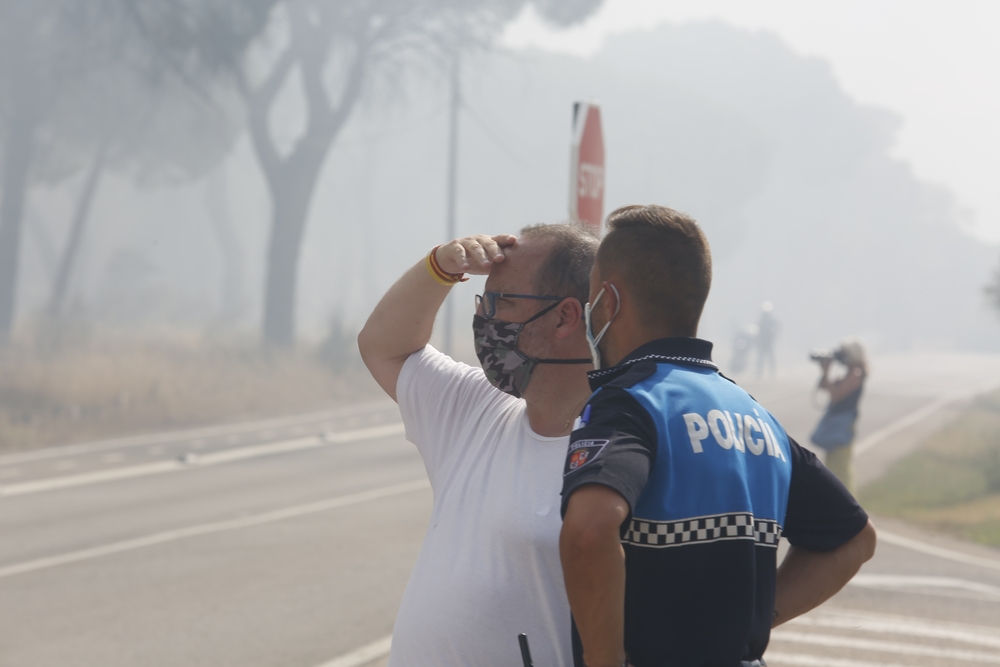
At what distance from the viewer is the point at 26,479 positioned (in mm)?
12695

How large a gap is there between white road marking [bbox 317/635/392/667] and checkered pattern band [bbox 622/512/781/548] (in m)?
4.21

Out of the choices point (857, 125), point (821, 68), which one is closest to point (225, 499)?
point (857, 125)

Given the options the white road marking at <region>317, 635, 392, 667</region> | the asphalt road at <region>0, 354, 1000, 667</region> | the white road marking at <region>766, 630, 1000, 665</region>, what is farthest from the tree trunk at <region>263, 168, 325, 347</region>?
the white road marking at <region>766, 630, 1000, 665</region>

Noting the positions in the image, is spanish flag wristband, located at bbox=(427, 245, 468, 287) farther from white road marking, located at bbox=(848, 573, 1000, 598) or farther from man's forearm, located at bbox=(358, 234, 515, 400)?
white road marking, located at bbox=(848, 573, 1000, 598)

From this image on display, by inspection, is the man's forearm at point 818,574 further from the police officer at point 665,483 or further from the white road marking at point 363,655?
the white road marking at point 363,655

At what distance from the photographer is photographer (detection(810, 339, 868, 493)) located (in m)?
9.25

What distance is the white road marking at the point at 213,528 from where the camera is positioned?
818 cm

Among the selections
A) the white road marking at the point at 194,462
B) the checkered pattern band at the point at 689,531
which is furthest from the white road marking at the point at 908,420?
the checkered pattern band at the point at 689,531

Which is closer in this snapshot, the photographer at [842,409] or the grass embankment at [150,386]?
the photographer at [842,409]

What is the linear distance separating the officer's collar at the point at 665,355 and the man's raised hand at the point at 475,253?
648 millimetres

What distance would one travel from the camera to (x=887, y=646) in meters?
6.17

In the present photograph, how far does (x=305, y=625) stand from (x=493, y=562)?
14.6 feet

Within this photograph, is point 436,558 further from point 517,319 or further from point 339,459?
point 339,459

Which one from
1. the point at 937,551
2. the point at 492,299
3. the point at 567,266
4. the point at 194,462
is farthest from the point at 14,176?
the point at 567,266
